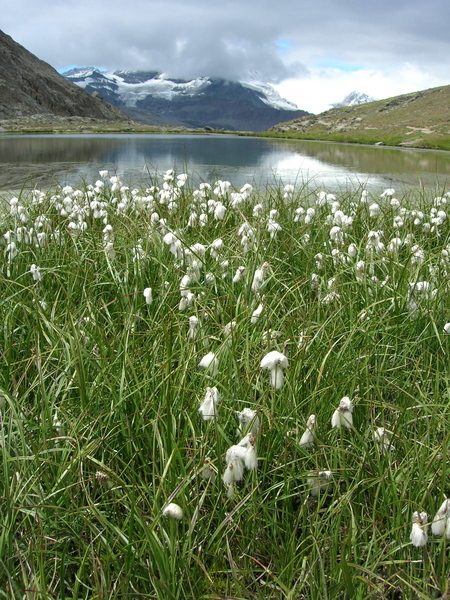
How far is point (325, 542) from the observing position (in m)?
1.68

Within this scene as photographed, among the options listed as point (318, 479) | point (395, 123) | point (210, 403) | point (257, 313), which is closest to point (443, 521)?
point (318, 479)

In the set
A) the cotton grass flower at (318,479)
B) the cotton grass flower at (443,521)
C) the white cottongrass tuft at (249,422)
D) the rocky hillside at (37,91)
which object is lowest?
the cotton grass flower at (318,479)

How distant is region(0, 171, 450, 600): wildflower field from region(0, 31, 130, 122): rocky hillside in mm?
78850

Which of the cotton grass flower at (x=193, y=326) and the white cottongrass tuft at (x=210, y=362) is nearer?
the white cottongrass tuft at (x=210, y=362)

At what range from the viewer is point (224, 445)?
1981 mm

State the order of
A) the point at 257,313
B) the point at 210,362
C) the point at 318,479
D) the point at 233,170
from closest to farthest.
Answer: the point at 318,479, the point at 210,362, the point at 257,313, the point at 233,170

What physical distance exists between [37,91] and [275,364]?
10347cm

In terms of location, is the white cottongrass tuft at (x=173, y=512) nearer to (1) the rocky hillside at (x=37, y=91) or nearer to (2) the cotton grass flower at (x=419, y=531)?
(2) the cotton grass flower at (x=419, y=531)

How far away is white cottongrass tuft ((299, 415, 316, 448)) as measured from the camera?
5.89ft

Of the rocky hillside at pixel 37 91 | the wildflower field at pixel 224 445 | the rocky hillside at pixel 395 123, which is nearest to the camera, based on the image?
the wildflower field at pixel 224 445

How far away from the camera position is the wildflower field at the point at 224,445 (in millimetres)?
1598

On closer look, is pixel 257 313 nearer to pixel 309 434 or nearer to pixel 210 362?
pixel 210 362

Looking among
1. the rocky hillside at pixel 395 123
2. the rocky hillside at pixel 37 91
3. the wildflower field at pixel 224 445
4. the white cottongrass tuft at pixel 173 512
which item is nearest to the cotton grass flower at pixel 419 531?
the wildflower field at pixel 224 445

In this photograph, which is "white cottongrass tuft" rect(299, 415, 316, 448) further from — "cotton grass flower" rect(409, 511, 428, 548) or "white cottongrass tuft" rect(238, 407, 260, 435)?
"cotton grass flower" rect(409, 511, 428, 548)
